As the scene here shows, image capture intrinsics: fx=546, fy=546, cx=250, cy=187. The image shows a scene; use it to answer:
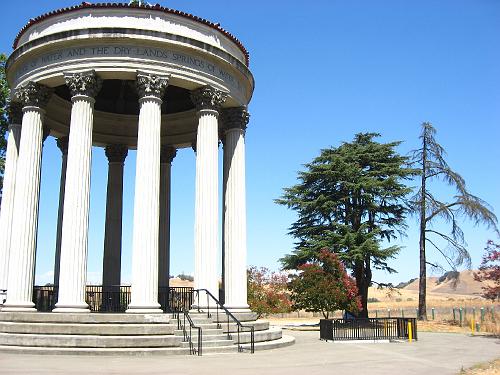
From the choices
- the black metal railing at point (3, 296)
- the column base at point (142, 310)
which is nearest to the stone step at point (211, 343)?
the column base at point (142, 310)

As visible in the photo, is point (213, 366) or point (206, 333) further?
point (206, 333)

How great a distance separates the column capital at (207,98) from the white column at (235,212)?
2.59 metres

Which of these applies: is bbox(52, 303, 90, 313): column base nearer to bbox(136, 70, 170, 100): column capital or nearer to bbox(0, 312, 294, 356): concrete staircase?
bbox(0, 312, 294, 356): concrete staircase

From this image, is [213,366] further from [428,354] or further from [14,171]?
[14,171]

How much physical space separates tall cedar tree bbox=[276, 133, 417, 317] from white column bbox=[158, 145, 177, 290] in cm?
2086

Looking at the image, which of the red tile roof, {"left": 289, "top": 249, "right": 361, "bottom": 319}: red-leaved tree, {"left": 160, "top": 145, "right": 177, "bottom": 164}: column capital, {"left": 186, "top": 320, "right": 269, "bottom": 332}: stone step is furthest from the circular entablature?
{"left": 289, "top": 249, "right": 361, "bottom": 319}: red-leaved tree

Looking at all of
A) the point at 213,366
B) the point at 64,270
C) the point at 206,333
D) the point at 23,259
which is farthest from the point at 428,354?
the point at 23,259

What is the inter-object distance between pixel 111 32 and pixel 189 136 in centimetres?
1171

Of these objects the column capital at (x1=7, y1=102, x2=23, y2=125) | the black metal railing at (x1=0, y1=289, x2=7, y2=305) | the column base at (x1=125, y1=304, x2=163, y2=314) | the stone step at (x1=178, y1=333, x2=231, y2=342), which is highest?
the column capital at (x1=7, y1=102, x2=23, y2=125)

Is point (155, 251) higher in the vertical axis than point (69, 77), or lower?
lower

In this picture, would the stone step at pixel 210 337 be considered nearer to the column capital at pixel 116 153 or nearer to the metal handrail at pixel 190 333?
the metal handrail at pixel 190 333

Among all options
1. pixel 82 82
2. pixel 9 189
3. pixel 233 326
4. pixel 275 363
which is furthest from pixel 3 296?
pixel 275 363

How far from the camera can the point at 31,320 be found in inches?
889

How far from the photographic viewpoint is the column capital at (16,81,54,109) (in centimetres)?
2686
